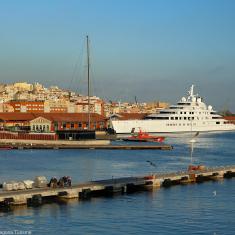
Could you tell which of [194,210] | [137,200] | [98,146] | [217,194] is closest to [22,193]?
[137,200]

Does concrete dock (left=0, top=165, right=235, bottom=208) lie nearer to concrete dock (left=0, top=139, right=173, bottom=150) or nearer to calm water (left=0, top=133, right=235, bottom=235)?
calm water (left=0, top=133, right=235, bottom=235)

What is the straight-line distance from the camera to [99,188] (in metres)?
27.0

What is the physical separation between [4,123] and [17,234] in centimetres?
6638

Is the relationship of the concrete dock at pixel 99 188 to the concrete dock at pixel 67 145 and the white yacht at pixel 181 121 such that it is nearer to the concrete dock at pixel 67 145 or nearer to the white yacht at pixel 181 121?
the concrete dock at pixel 67 145

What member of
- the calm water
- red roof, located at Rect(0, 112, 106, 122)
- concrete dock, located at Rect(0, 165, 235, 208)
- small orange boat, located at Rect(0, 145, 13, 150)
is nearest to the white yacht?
red roof, located at Rect(0, 112, 106, 122)

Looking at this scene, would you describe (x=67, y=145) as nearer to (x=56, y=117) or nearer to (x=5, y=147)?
(x=5, y=147)

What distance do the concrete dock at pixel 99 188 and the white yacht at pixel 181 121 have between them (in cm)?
4770

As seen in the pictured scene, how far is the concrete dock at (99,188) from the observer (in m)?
24.0

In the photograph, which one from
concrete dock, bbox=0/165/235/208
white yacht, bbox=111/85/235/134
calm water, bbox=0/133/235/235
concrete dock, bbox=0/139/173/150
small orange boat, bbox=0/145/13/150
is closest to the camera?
calm water, bbox=0/133/235/235

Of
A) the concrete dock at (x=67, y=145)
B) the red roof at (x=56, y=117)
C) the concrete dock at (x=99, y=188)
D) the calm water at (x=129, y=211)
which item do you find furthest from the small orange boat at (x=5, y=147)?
the concrete dock at (x=99, y=188)

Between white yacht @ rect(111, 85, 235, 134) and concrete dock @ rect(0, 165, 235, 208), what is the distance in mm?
47695

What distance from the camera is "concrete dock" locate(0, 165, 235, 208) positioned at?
2400 cm

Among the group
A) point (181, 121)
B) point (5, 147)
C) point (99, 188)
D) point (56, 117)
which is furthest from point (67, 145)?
point (99, 188)

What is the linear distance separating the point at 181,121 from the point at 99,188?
57515mm
